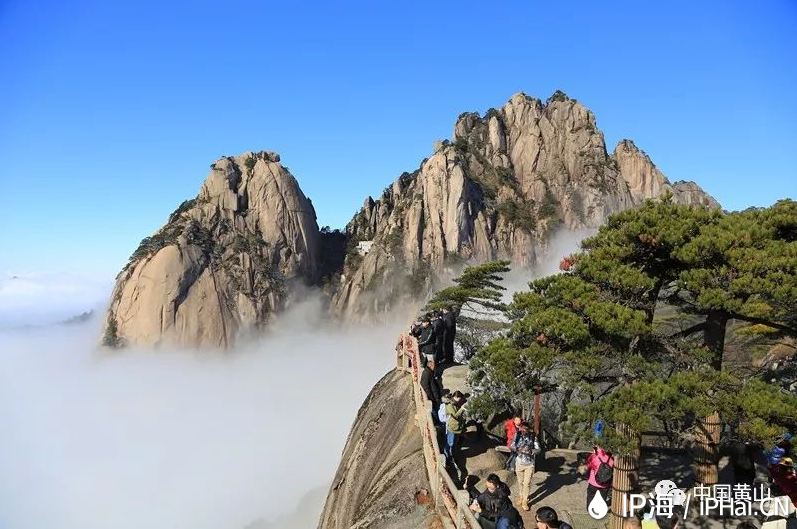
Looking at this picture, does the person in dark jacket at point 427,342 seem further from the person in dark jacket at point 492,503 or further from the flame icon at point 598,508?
the person in dark jacket at point 492,503

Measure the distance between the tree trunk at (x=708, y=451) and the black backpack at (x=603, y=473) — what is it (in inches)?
105

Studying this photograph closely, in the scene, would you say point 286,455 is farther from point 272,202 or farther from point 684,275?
point 684,275

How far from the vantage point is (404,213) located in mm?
82812

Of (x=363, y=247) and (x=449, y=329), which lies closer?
(x=449, y=329)

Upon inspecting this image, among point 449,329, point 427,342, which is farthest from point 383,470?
point 449,329

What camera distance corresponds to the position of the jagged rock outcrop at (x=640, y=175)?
8275cm

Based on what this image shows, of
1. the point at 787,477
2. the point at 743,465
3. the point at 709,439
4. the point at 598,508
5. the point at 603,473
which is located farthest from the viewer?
the point at 743,465

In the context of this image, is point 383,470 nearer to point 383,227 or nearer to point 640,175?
point 383,227

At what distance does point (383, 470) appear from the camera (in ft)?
45.5

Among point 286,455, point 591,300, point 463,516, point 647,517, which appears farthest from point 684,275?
point 286,455

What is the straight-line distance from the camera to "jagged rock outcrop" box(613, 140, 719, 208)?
8275cm

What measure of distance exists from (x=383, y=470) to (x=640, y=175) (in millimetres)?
84101

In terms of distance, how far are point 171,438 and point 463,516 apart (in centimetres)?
6615

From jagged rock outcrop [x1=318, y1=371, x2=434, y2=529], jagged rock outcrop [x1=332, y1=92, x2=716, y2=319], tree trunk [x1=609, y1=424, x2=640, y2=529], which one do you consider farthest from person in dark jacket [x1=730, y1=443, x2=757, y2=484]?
jagged rock outcrop [x1=332, y1=92, x2=716, y2=319]
